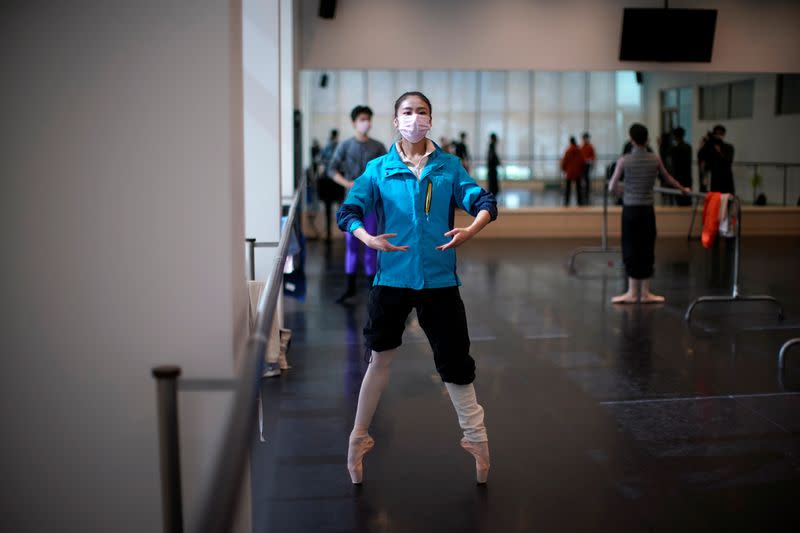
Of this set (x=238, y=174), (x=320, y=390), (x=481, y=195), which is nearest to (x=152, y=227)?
(x=238, y=174)

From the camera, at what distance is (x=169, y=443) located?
216 centimetres

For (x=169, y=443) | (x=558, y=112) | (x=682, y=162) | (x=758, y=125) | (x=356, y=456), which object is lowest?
(x=356, y=456)

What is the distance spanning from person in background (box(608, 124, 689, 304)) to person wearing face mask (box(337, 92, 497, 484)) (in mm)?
4882

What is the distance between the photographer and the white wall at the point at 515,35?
1454 centimetres

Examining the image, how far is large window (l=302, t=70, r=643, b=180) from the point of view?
22.1m

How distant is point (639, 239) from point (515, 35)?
7.44 m

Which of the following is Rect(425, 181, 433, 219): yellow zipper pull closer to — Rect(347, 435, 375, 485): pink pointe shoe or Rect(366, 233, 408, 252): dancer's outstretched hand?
Rect(366, 233, 408, 252): dancer's outstretched hand

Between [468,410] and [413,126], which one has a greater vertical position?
[413,126]

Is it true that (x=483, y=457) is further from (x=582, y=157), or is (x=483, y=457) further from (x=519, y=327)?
(x=582, y=157)

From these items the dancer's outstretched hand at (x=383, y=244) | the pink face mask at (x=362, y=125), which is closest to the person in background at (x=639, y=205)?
the pink face mask at (x=362, y=125)

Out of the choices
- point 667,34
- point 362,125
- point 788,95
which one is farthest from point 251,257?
point 788,95

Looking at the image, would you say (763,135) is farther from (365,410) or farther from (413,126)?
(365,410)

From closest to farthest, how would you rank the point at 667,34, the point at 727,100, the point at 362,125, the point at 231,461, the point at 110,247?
1. the point at 231,461
2. the point at 110,247
3. the point at 362,125
4. the point at 667,34
5. the point at 727,100

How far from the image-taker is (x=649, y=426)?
4770 millimetres
